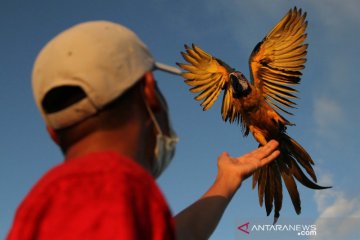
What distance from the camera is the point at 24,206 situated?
976mm

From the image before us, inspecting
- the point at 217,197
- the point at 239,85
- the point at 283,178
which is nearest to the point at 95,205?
the point at 217,197

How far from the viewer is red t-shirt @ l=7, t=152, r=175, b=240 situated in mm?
886

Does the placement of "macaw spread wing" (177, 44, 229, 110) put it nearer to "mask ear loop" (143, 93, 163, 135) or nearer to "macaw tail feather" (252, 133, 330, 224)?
"macaw tail feather" (252, 133, 330, 224)

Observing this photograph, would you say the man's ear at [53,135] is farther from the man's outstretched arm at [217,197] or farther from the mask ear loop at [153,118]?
the man's outstretched arm at [217,197]

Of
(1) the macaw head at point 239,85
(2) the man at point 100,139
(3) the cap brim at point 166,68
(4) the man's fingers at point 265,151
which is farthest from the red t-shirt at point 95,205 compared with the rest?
(1) the macaw head at point 239,85

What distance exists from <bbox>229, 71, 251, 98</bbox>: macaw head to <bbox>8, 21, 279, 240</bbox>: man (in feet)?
17.7

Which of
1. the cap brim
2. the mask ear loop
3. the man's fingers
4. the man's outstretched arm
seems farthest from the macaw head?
the mask ear loop

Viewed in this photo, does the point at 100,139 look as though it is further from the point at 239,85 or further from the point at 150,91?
the point at 239,85

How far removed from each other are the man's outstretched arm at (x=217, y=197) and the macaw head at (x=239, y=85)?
4.64m

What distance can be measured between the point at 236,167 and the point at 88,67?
936 millimetres

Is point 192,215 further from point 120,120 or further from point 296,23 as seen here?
point 296,23

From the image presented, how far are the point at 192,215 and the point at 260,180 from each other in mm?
4265

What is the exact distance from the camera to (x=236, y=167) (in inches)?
74.0

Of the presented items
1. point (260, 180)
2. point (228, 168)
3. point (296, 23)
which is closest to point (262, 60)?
point (296, 23)
